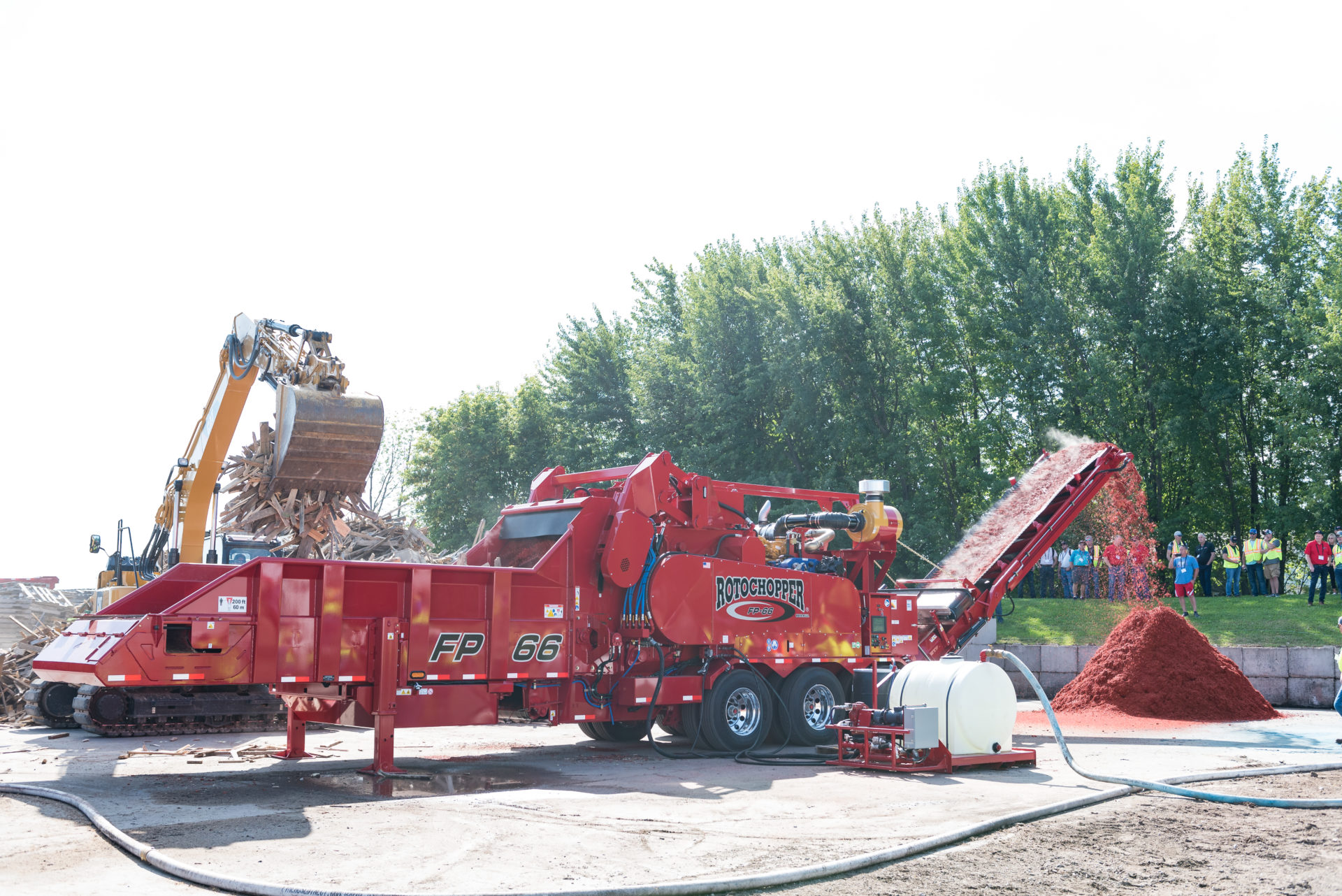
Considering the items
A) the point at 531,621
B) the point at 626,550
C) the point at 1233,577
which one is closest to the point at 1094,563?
the point at 1233,577

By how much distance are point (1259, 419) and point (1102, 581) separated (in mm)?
11194

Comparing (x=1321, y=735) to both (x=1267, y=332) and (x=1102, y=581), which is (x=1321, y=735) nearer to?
(x=1102, y=581)

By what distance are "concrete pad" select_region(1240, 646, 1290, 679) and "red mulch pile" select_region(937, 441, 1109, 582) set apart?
5.60 meters

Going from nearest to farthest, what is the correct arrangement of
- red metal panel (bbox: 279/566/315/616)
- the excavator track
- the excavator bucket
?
1. red metal panel (bbox: 279/566/315/616)
2. the excavator bucket
3. the excavator track

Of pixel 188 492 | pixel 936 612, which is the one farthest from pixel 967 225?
pixel 188 492

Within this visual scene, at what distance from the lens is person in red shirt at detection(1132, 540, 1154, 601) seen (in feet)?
77.1

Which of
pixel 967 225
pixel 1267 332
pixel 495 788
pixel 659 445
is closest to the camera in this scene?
pixel 495 788

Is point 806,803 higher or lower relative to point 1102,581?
lower

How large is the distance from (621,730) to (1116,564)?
1417cm

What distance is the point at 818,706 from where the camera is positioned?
14844mm

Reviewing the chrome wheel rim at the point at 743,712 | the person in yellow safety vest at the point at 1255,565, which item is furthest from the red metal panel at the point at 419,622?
the person in yellow safety vest at the point at 1255,565

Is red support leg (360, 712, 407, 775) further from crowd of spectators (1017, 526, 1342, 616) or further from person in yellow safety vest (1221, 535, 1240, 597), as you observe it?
person in yellow safety vest (1221, 535, 1240, 597)

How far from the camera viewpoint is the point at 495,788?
10.7m

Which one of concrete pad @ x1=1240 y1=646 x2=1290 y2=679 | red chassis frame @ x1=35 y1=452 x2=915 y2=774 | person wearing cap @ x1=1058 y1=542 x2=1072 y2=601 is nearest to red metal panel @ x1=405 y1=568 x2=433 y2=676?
red chassis frame @ x1=35 y1=452 x2=915 y2=774
